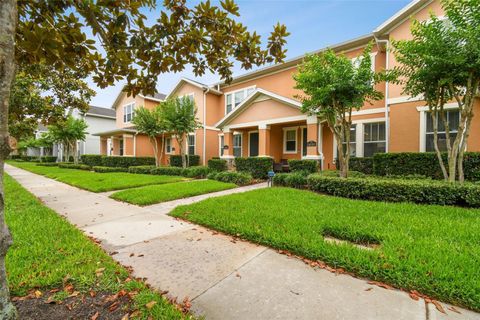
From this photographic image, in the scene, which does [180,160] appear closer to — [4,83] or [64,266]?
[64,266]

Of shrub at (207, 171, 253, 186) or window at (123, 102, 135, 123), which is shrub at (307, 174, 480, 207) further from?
window at (123, 102, 135, 123)

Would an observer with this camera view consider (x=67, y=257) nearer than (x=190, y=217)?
Yes

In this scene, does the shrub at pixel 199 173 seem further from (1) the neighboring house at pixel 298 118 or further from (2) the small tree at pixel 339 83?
(2) the small tree at pixel 339 83

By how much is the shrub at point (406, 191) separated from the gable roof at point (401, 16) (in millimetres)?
7819

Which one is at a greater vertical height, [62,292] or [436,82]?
[436,82]

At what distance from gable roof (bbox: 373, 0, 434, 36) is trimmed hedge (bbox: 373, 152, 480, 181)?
598 cm

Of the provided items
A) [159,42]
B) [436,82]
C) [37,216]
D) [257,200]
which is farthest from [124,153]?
[436,82]

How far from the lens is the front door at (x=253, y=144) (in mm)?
15258

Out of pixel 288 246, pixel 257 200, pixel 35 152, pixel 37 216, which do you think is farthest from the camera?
pixel 35 152

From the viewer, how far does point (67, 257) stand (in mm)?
3064

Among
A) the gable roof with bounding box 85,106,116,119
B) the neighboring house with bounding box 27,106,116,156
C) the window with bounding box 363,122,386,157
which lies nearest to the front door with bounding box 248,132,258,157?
the window with bounding box 363,122,386,157

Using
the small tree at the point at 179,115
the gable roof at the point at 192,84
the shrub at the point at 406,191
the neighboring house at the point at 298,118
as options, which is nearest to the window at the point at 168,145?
the neighboring house at the point at 298,118

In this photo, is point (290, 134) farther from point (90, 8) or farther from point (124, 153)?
point (124, 153)

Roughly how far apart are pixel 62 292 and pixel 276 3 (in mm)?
7079
